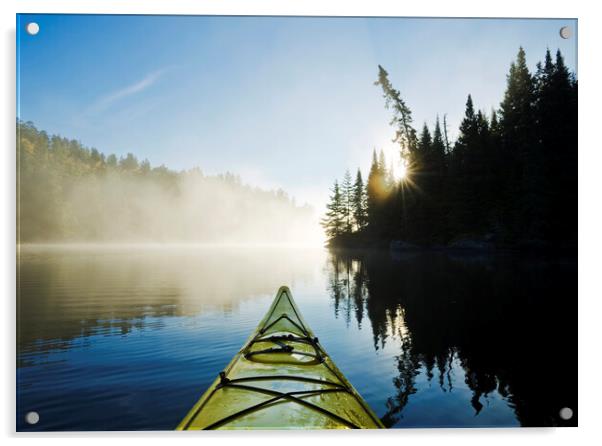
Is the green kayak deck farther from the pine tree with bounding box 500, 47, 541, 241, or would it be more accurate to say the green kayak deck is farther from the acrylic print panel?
the pine tree with bounding box 500, 47, 541, 241

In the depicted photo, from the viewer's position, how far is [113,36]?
379cm

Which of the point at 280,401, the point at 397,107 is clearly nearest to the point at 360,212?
the point at 397,107

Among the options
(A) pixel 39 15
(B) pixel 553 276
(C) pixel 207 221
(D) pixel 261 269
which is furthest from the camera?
(D) pixel 261 269

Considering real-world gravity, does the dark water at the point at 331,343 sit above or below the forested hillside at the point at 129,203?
below

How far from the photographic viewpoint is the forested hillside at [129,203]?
13.3ft

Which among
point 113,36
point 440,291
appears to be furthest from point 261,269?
point 113,36

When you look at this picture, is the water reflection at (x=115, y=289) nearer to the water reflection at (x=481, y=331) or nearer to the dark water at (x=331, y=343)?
the dark water at (x=331, y=343)

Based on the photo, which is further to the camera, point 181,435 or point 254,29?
point 254,29

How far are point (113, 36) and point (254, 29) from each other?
1701 millimetres

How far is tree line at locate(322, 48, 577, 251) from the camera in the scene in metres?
4.28

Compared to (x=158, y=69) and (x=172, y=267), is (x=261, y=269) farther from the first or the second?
(x=158, y=69)

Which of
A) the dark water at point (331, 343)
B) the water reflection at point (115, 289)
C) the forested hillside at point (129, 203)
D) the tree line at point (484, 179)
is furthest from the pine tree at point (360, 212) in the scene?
the forested hillside at point (129, 203)
